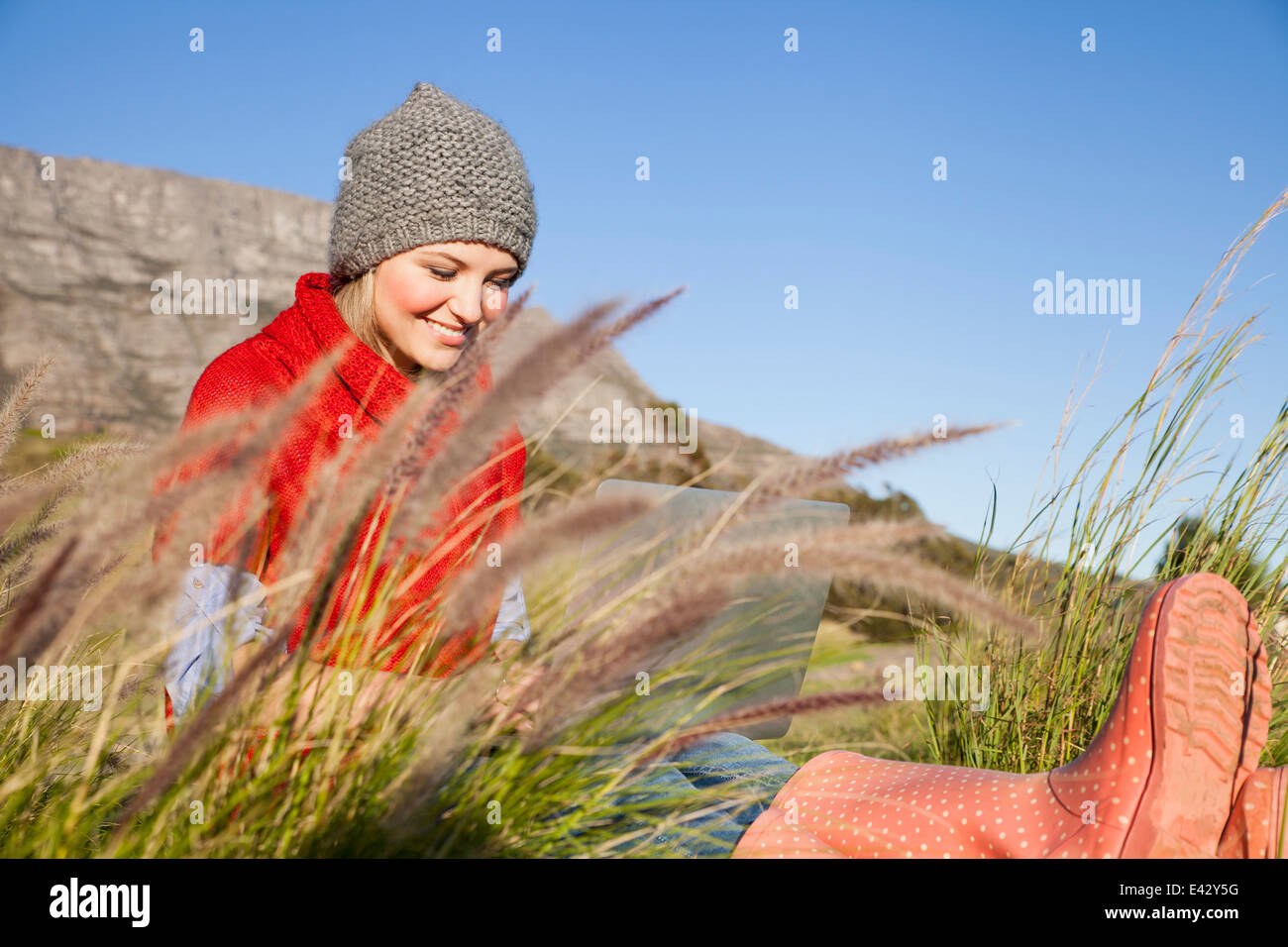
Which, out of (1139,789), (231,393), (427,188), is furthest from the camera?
(427,188)

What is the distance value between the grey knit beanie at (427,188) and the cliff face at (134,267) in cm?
1231

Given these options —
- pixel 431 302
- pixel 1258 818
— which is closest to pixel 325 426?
pixel 431 302

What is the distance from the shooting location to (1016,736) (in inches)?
82.0

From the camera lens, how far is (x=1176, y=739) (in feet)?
3.66

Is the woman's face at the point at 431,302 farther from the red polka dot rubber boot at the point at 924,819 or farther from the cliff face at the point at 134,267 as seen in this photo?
the cliff face at the point at 134,267

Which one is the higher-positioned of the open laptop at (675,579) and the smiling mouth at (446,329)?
the smiling mouth at (446,329)

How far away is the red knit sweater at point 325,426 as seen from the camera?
1102 mm

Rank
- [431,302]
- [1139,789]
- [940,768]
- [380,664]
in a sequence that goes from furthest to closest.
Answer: [431,302], [940,768], [1139,789], [380,664]

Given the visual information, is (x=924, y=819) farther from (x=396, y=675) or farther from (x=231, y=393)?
(x=231, y=393)

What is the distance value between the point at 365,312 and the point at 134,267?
92.0 feet

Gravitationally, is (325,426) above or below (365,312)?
below

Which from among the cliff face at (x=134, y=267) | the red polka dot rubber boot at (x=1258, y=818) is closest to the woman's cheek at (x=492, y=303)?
the red polka dot rubber boot at (x=1258, y=818)

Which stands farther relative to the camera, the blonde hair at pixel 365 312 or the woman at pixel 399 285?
the blonde hair at pixel 365 312
